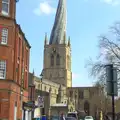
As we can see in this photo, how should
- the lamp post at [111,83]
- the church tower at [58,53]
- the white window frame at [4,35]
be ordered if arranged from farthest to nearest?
the church tower at [58,53] < the white window frame at [4,35] < the lamp post at [111,83]

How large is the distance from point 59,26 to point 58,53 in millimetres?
14168

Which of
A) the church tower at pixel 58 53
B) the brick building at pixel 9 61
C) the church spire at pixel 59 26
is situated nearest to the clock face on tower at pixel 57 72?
the church tower at pixel 58 53

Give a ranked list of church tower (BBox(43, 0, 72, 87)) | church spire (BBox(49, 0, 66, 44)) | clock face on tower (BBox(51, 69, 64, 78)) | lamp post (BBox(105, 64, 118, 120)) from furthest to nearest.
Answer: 1. clock face on tower (BBox(51, 69, 64, 78))
2. church tower (BBox(43, 0, 72, 87))
3. church spire (BBox(49, 0, 66, 44))
4. lamp post (BBox(105, 64, 118, 120))

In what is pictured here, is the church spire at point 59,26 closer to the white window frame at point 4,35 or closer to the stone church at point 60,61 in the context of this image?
the stone church at point 60,61

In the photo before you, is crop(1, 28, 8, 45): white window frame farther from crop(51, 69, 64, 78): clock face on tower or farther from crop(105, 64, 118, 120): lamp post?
crop(51, 69, 64, 78): clock face on tower

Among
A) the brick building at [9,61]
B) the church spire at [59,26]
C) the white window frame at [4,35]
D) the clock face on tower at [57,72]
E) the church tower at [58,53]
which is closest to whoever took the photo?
the brick building at [9,61]

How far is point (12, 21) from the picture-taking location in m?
38.1

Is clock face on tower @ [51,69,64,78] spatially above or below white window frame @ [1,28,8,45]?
above

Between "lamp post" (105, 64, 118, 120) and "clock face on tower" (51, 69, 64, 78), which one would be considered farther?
"clock face on tower" (51, 69, 64, 78)

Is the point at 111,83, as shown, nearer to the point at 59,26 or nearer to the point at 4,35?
the point at 4,35

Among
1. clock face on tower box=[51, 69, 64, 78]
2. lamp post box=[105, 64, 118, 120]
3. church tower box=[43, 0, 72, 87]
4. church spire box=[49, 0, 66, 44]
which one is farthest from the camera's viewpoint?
clock face on tower box=[51, 69, 64, 78]

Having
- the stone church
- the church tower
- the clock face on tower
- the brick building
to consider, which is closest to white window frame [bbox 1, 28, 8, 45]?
the brick building

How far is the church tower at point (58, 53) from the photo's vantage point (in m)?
178

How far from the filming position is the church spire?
583ft
